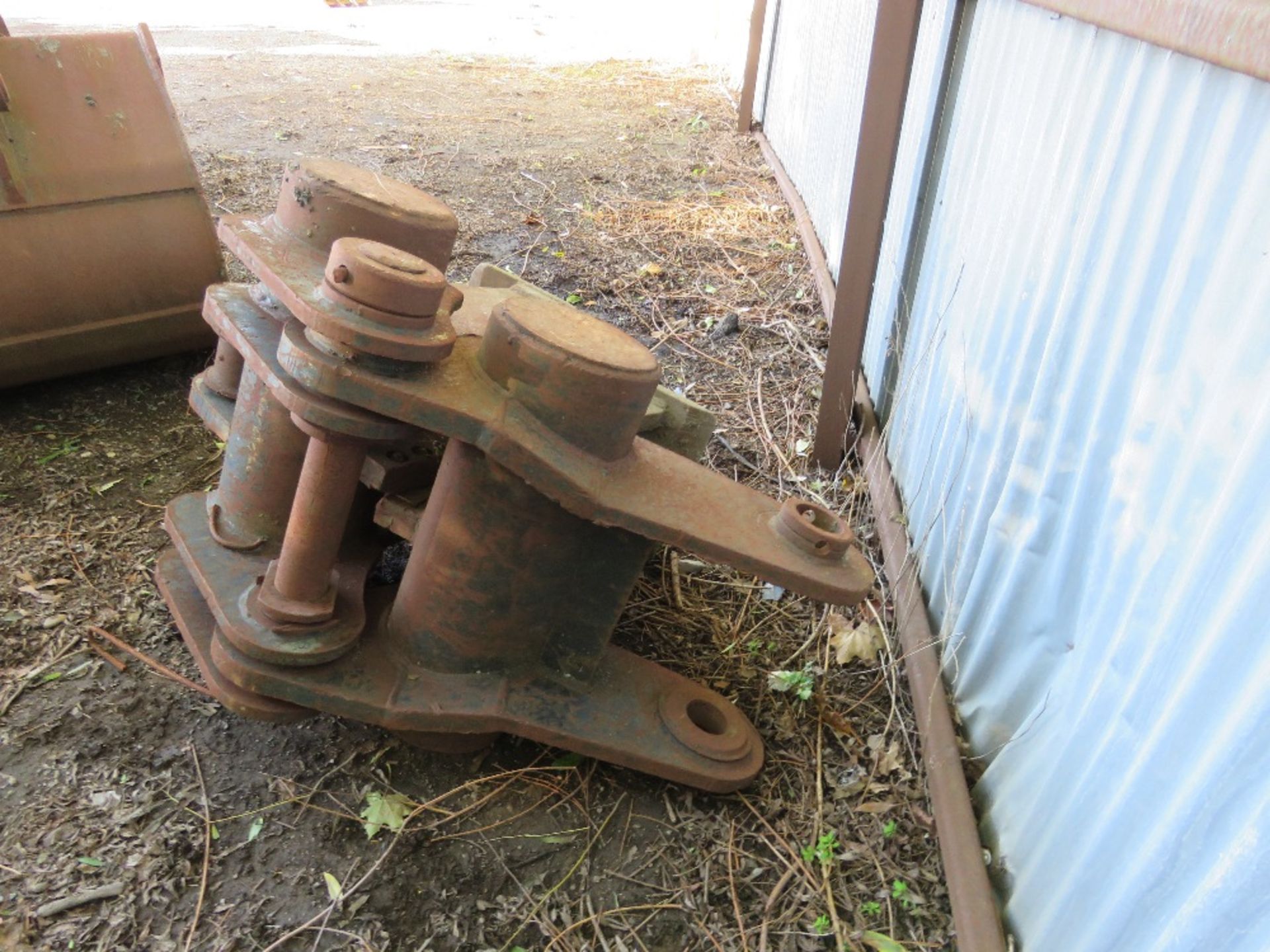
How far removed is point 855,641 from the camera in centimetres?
241

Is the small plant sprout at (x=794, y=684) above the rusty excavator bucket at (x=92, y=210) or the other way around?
the other way around

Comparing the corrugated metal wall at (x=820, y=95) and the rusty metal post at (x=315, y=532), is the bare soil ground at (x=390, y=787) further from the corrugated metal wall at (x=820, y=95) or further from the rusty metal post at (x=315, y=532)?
the corrugated metal wall at (x=820, y=95)

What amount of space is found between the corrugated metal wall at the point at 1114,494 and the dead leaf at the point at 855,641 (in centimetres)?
20

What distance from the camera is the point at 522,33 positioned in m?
12.4

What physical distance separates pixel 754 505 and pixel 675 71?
9.75 m

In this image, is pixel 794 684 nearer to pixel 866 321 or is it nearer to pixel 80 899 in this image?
pixel 866 321

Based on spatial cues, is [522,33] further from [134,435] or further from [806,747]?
[806,747]

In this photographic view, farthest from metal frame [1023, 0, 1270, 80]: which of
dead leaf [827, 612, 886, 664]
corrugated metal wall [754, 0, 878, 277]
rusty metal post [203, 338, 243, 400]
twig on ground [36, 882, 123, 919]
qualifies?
twig on ground [36, 882, 123, 919]

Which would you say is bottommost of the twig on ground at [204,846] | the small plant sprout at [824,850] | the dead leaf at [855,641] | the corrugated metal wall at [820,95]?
the twig on ground at [204,846]

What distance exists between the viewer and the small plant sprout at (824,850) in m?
1.91

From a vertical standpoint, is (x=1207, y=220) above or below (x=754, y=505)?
above

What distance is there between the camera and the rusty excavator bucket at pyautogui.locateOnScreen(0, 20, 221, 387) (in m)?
2.72

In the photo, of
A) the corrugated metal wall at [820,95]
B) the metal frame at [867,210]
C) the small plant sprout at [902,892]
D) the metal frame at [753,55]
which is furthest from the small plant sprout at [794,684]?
the metal frame at [753,55]

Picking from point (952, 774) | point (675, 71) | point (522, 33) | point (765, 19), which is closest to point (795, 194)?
point (765, 19)
